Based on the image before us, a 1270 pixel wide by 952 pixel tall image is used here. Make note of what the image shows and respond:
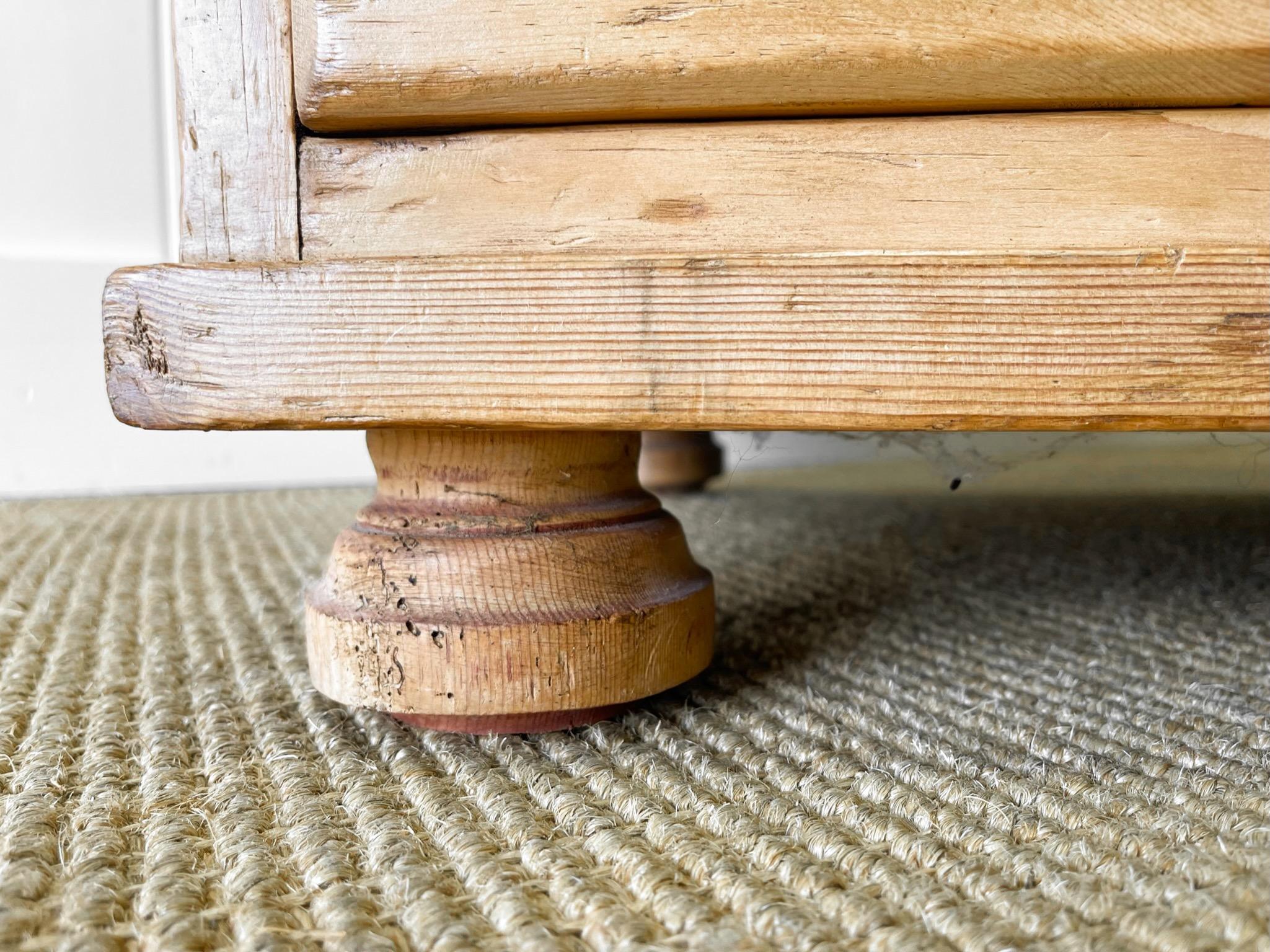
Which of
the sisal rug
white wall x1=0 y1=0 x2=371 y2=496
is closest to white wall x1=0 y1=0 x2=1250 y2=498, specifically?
white wall x1=0 y1=0 x2=371 y2=496

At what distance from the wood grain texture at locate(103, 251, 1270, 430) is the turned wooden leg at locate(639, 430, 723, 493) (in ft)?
2.14

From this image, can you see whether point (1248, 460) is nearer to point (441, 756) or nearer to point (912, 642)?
point (912, 642)

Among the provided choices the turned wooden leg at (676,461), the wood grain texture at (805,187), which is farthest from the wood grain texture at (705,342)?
the turned wooden leg at (676,461)

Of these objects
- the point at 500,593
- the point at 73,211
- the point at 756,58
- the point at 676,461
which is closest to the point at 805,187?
the point at 756,58

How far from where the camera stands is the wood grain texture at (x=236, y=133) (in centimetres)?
34

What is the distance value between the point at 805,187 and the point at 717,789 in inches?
7.5

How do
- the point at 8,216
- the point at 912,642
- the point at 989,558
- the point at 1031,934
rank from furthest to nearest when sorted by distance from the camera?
the point at 8,216
the point at 989,558
the point at 912,642
the point at 1031,934

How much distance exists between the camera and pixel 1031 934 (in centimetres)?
23

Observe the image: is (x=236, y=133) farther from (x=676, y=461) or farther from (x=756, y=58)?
(x=676, y=461)

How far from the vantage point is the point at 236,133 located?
0.34 metres

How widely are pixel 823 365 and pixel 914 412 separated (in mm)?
30

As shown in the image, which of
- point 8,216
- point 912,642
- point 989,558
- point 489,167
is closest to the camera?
point 489,167

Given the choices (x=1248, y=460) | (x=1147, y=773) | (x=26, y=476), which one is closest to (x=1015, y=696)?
(x=1147, y=773)

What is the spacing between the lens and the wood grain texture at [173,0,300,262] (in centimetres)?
34
